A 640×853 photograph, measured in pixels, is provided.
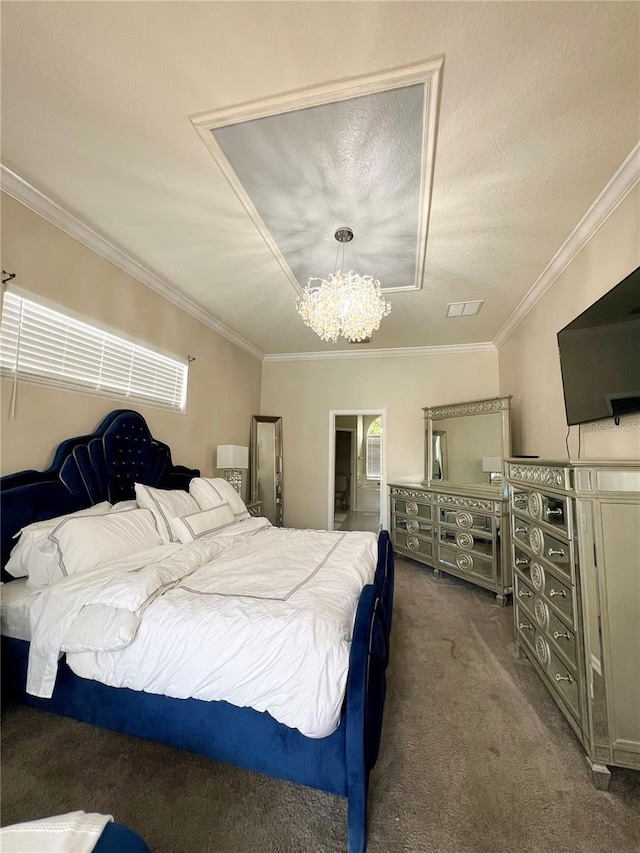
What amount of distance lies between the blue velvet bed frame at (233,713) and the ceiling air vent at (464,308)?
→ 276cm

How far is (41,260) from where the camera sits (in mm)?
2182

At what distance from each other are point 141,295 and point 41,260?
2.77 feet

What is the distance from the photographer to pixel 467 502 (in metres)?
3.59

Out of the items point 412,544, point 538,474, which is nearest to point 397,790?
point 538,474

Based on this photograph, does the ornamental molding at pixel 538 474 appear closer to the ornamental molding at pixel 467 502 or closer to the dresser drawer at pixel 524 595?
the dresser drawer at pixel 524 595

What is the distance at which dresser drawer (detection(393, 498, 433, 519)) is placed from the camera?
4.00 meters

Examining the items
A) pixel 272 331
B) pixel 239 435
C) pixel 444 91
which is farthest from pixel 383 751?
pixel 272 331

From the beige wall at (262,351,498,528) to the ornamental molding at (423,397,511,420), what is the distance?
39cm

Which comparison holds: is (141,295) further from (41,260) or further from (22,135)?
(22,135)

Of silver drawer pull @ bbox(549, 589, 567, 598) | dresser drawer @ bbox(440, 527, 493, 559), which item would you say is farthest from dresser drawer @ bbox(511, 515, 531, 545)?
dresser drawer @ bbox(440, 527, 493, 559)

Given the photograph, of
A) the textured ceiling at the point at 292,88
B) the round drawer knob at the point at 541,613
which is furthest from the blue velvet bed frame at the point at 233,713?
the textured ceiling at the point at 292,88

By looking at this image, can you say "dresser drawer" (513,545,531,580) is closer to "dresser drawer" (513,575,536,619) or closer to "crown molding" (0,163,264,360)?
"dresser drawer" (513,575,536,619)

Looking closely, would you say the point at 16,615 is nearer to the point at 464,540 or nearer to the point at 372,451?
the point at 464,540

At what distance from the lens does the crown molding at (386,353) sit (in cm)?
474
